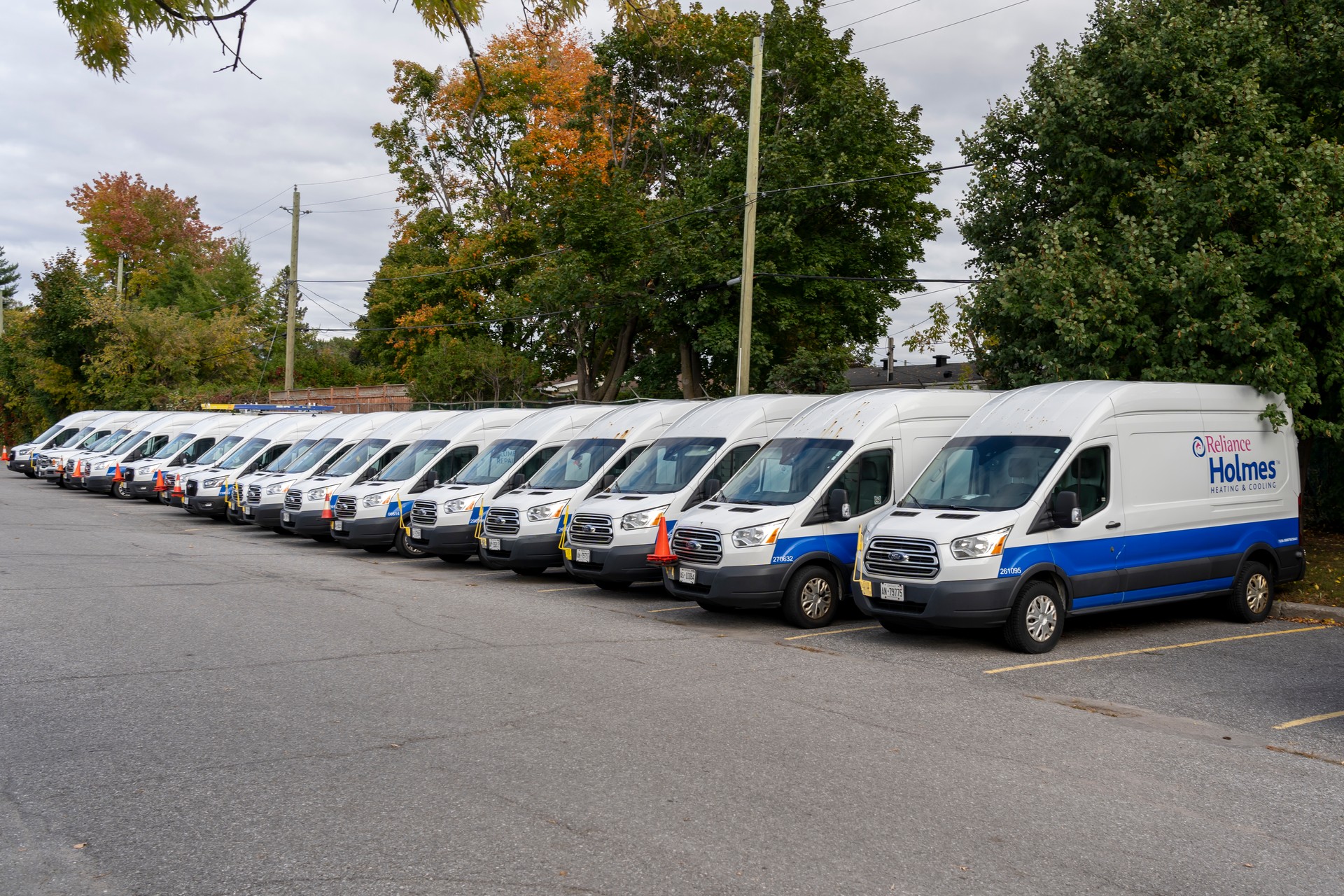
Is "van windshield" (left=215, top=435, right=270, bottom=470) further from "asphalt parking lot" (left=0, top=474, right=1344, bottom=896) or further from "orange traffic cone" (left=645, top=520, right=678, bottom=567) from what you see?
"orange traffic cone" (left=645, top=520, right=678, bottom=567)

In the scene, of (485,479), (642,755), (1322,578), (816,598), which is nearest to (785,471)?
(816,598)

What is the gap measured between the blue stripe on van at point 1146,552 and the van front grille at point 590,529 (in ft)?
17.3

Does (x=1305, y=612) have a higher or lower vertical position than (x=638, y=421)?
lower

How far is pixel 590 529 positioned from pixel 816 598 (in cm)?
332

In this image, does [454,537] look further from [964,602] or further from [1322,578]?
[1322,578]

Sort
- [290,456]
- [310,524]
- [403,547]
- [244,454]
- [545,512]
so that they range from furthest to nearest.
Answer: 1. [244,454]
2. [290,456]
3. [310,524]
4. [403,547]
5. [545,512]

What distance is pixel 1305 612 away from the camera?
512 inches

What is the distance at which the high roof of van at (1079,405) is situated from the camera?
11.5 metres

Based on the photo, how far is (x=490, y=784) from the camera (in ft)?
19.3

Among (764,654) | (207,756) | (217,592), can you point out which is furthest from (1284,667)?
(217,592)

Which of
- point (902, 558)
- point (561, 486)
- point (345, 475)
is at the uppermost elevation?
point (345, 475)

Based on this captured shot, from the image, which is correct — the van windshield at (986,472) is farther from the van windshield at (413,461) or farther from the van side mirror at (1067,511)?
the van windshield at (413,461)

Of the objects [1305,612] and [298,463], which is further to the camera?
[298,463]

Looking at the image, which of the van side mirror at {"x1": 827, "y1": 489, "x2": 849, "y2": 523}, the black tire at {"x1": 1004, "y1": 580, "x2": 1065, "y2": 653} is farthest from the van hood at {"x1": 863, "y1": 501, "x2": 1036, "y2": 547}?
the van side mirror at {"x1": 827, "y1": 489, "x2": 849, "y2": 523}
